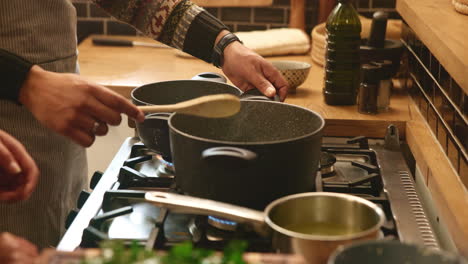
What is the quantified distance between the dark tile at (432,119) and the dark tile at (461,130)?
21 centimetres

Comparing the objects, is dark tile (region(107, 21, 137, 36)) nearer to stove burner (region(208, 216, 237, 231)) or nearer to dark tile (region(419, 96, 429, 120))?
dark tile (region(419, 96, 429, 120))

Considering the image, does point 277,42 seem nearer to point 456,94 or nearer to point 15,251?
point 456,94

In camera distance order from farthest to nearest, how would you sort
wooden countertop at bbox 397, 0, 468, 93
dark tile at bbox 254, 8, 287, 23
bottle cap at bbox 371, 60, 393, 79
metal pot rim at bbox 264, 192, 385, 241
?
dark tile at bbox 254, 8, 287, 23, bottle cap at bbox 371, 60, 393, 79, wooden countertop at bbox 397, 0, 468, 93, metal pot rim at bbox 264, 192, 385, 241

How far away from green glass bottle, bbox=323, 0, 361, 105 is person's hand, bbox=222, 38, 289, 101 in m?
0.36

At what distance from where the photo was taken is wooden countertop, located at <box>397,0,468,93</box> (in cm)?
135

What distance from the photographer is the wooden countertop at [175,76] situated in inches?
74.4

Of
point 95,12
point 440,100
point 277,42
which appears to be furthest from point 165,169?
point 95,12

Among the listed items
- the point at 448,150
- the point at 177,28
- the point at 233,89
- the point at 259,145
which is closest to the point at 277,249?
the point at 259,145

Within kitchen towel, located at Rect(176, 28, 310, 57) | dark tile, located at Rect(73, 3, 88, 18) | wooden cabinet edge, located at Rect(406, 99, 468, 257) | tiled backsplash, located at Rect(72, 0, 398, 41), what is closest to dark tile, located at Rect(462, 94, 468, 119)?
wooden cabinet edge, located at Rect(406, 99, 468, 257)

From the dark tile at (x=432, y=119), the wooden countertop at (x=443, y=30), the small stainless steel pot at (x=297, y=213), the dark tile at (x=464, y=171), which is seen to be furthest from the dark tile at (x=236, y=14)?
the small stainless steel pot at (x=297, y=213)

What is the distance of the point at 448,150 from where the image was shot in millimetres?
1576

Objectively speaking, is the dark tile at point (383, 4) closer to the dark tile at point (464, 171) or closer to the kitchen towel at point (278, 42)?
the kitchen towel at point (278, 42)

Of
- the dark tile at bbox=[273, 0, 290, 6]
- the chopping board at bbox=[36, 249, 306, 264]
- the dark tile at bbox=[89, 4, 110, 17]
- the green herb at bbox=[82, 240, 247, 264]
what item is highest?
the green herb at bbox=[82, 240, 247, 264]

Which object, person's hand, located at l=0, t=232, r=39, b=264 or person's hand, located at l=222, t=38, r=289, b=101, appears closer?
person's hand, located at l=0, t=232, r=39, b=264
